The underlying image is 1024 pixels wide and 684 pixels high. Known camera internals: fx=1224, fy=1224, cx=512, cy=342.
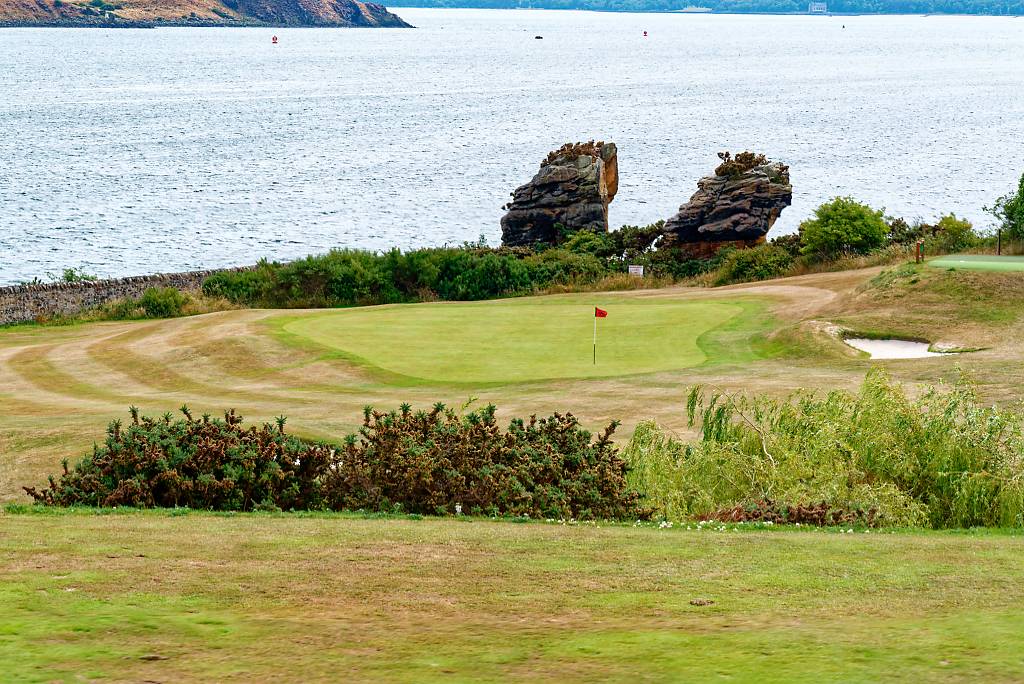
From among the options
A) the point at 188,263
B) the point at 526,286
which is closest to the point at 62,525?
the point at 526,286

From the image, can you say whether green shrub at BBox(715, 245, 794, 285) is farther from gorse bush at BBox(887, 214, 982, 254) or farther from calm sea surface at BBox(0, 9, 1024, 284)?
calm sea surface at BBox(0, 9, 1024, 284)

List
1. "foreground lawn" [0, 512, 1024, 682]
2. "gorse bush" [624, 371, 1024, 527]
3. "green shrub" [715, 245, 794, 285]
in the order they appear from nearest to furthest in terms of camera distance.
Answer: "foreground lawn" [0, 512, 1024, 682] → "gorse bush" [624, 371, 1024, 527] → "green shrub" [715, 245, 794, 285]

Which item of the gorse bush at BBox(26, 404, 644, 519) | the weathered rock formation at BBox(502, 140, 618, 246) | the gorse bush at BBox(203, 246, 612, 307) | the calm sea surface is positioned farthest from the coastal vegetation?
the calm sea surface

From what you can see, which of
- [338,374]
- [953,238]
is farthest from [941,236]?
[338,374]

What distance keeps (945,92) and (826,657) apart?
192 m

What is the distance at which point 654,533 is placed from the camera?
1399cm

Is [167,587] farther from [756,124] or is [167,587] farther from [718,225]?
[756,124]

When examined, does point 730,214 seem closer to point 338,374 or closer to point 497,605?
point 338,374

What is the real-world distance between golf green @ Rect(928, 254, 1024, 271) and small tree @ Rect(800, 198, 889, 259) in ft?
43.8

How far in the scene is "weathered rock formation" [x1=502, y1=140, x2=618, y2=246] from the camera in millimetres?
71062

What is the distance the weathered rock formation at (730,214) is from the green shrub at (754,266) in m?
6.90

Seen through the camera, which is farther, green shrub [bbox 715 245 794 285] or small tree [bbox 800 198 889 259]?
green shrub [bbox 715 245 794 285]

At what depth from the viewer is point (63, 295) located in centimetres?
5081

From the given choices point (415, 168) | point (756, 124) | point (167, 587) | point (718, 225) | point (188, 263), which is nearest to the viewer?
point (167, 587)
